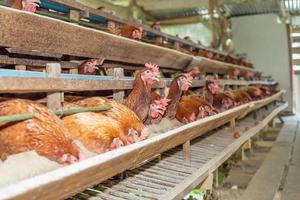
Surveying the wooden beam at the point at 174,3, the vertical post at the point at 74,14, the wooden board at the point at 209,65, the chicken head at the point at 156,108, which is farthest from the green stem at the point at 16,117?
the wooden beam at the point at 174,3

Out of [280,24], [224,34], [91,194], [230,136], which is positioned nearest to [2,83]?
[91,194]

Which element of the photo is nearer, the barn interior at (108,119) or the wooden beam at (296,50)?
the barn interior at (108,119)

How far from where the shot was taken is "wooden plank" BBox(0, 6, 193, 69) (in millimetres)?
1348

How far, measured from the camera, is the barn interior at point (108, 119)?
120 centimetres

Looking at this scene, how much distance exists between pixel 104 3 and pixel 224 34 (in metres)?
3.48

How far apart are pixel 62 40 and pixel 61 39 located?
0.01 meters

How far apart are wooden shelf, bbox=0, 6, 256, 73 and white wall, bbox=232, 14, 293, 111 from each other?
24.7ft

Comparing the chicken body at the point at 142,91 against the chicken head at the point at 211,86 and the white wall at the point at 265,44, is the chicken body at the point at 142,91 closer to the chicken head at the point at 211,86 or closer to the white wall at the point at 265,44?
the chicken head at the point at 211,86

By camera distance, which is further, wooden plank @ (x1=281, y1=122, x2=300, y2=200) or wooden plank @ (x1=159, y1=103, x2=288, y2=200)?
wooden plank @ (x1=281, y1=122, x2=300, y2=200)

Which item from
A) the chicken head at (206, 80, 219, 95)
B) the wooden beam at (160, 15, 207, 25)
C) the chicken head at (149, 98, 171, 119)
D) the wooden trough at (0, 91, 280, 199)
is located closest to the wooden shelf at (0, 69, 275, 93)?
the chicken head at (149, 98, 171, 119)

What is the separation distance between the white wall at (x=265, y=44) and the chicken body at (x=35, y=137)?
29.0 ft

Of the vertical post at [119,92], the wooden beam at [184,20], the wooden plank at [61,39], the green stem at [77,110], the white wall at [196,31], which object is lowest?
the green stem at [77,110]

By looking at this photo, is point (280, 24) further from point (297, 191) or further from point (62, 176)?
point (62, 176)

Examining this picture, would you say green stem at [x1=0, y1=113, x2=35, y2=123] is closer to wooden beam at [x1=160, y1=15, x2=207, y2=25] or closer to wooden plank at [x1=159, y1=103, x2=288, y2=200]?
wooden plank at [x1=159, y1=103, x2=288, y2=200]
